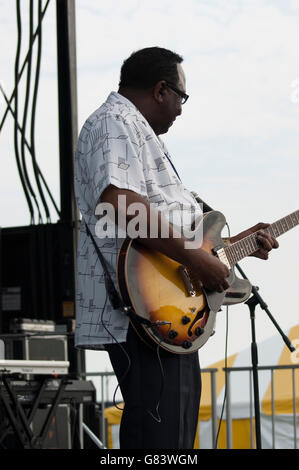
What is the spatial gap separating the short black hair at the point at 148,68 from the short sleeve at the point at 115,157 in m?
0.24

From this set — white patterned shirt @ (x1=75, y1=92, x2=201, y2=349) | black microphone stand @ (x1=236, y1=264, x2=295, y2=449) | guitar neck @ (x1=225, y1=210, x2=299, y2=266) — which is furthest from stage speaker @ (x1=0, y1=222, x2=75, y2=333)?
white patterned shirt @ (x1=75, y1=92, x2=201, y2=349)

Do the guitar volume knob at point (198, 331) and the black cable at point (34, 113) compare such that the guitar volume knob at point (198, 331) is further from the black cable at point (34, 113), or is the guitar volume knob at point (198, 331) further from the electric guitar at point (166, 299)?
the black cable at point (34, 113)

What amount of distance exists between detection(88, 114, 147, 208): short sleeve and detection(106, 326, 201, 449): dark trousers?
1.45 ft

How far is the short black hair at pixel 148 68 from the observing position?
2771 mm

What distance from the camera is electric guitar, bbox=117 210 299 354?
7.95 ft

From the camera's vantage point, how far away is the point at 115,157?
251 centimetres

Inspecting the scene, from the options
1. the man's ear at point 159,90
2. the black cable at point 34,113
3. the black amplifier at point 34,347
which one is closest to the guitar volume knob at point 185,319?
the man's ear at point 159,90

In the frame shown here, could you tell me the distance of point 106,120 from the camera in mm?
2594

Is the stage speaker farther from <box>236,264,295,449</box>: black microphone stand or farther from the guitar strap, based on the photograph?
the guitar strap

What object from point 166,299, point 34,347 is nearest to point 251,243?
point 166,299

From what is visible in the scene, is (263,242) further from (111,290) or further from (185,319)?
(111,290)

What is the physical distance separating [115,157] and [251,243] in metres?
0.75

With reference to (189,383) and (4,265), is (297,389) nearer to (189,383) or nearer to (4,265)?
(4,265)
